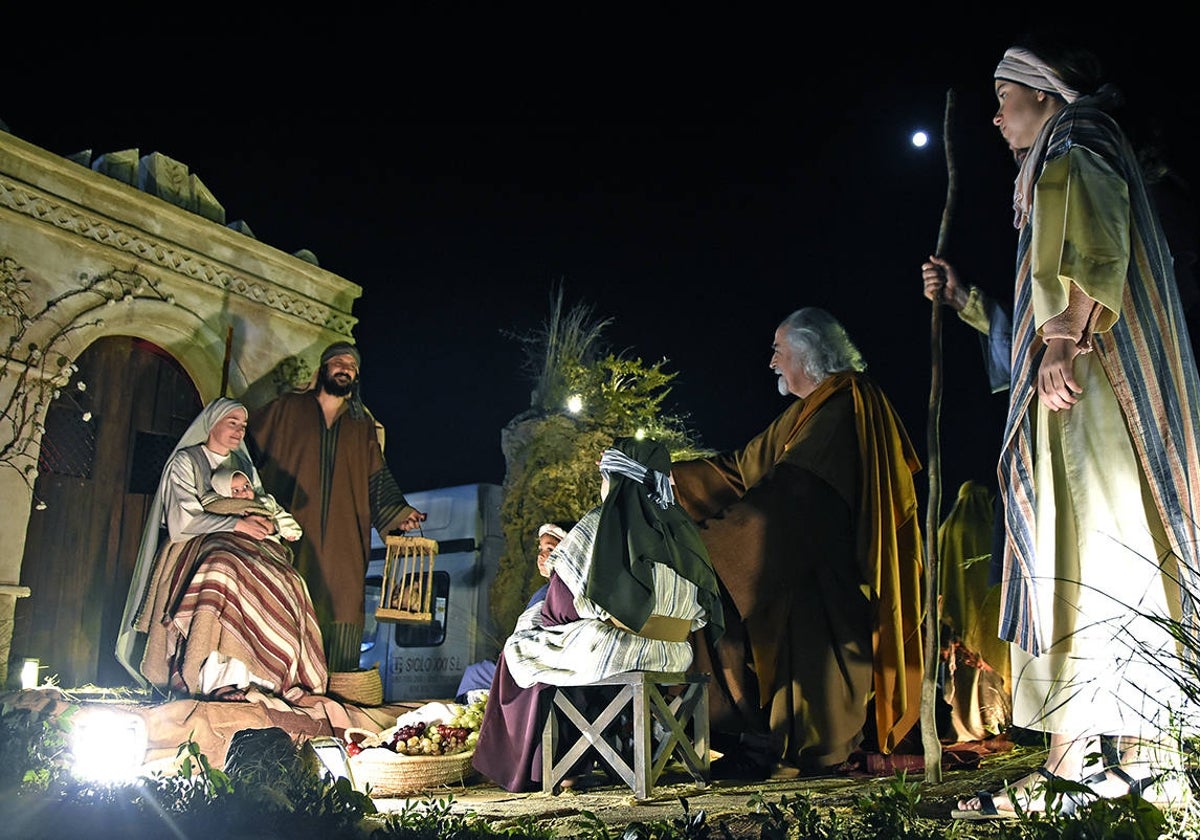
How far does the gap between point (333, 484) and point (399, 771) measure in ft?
10.0

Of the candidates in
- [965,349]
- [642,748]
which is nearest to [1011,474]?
[642,748]

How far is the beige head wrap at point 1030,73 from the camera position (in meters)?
3.02

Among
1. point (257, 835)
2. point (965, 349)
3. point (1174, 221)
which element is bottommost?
point (257, 835)

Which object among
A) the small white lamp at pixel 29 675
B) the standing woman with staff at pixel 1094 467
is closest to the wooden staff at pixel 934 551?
the standing woman with staff at pixel 1094 467

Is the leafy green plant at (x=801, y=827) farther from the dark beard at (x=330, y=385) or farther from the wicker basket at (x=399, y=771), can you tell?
the dark beard at (x=330, y=385)

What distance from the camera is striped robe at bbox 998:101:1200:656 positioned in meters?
2.63

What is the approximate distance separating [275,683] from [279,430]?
6.58ft

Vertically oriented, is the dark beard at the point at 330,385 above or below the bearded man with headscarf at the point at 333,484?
above

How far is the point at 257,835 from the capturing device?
234 centimetres

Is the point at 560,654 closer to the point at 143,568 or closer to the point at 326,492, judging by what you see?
the point at 143,568

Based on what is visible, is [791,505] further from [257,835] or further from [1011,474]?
[257,835]

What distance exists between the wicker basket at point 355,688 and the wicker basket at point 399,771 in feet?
5.81

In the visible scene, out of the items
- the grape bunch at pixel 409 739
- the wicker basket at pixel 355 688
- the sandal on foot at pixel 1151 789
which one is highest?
the wicker basket at pixel 355 688

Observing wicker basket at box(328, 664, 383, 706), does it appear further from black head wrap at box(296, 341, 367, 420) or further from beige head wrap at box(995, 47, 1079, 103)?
beige head wrap at box(995, 47, 1079, 103)
